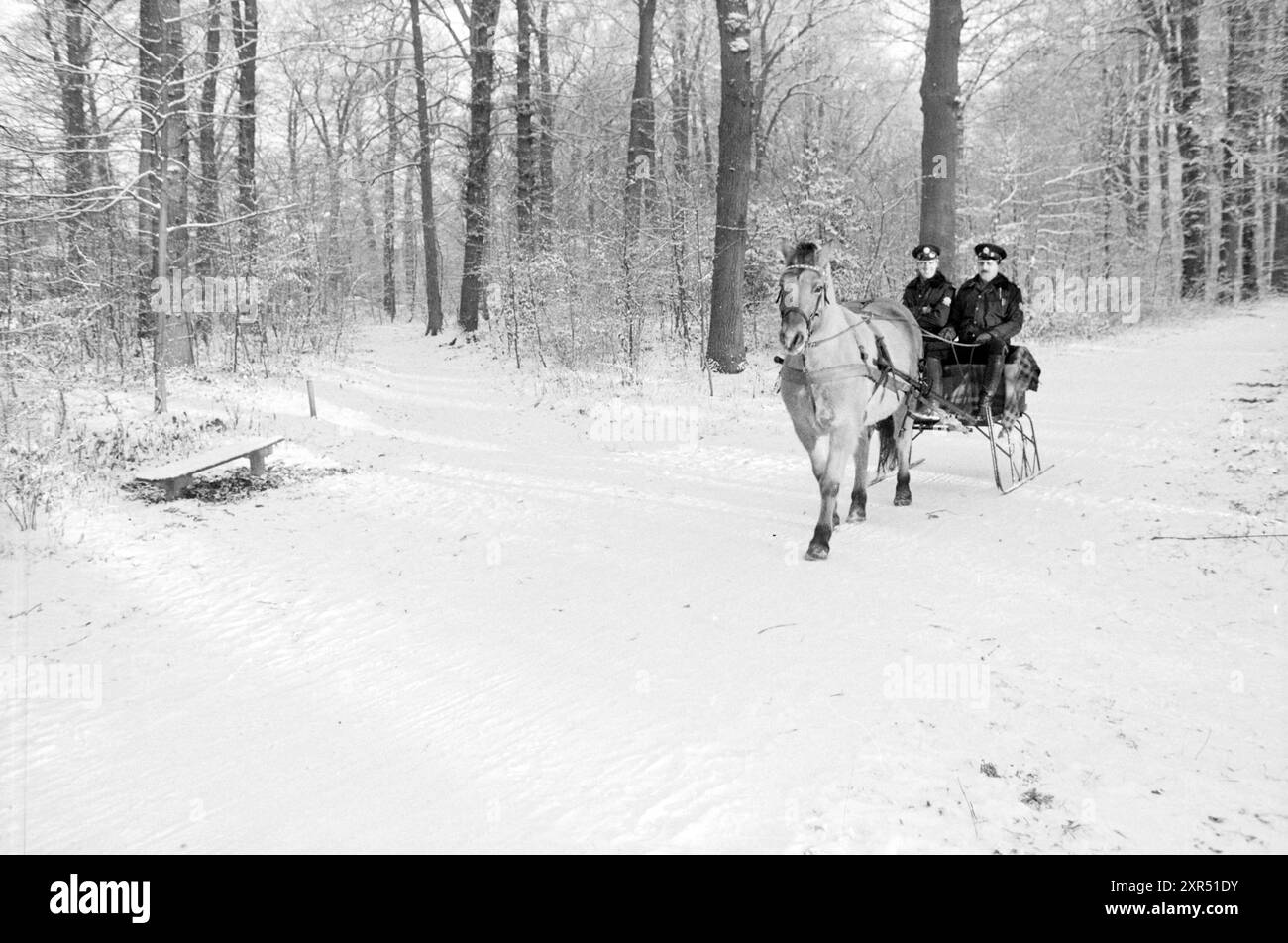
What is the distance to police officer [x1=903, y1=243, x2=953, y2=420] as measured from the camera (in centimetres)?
774

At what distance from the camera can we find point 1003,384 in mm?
7641

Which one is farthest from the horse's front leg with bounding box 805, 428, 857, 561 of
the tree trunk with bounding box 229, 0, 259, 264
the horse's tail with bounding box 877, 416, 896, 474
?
the tree trunk with bounding box 229, 0, 259, 264

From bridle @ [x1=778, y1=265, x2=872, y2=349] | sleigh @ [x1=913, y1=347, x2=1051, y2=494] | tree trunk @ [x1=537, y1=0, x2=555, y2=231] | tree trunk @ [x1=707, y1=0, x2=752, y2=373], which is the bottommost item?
sleigh @ [x1=913, y1=347, x2=1051, y2=494]

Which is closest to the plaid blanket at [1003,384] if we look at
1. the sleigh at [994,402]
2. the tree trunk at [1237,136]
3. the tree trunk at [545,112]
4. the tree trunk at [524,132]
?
the sleigh at [994,402]

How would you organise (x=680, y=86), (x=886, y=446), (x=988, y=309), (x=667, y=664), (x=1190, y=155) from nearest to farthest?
(x=667, y=664), (x=988, y=309), (x=886, y=446), (x=1190, y=155), (x=680, y=86)

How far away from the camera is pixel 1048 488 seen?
7.46 meters

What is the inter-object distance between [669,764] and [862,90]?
29.1 m

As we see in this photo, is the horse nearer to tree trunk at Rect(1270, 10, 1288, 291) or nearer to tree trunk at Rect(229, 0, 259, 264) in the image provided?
tree trunk at Rect(229, 0, 259, 264)

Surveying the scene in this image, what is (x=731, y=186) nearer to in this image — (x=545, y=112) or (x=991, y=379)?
(x=991, y=379)

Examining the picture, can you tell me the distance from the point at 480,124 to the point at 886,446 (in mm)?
16995

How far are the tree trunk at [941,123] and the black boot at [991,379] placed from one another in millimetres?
5695

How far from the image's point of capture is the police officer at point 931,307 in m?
7.74

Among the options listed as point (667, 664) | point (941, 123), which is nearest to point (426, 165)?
point (941, 123)

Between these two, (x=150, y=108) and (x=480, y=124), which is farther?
(x=480, y=124)
